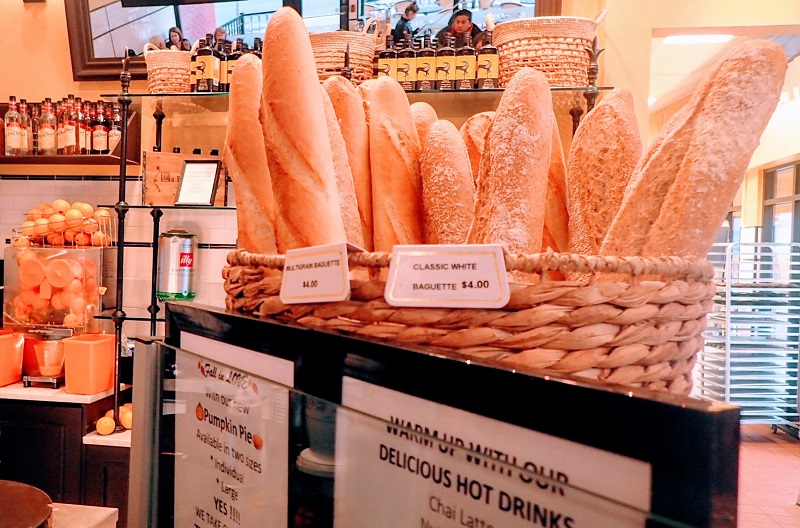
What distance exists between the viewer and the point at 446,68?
7.04 feet

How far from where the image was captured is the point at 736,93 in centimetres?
54

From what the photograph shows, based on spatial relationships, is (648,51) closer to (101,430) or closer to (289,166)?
(289,166)

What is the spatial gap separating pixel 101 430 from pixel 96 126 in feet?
4.54

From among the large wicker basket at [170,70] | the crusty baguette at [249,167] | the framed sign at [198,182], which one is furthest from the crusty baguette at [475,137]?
the large wicker basket at [170,70]

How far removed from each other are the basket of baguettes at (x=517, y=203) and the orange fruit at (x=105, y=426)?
1.98 meters

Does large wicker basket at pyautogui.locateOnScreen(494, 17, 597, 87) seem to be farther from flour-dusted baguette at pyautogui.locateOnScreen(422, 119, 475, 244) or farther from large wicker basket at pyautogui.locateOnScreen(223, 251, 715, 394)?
large wicker basket at pyautogui.locateOnScreen(223, 251, 715, 394)

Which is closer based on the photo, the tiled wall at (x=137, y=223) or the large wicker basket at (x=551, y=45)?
the large wicker basket at (x=551, y=45)

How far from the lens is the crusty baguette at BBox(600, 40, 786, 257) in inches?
20.3

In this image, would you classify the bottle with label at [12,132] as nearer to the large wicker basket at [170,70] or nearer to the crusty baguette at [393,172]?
the large wicker basket at [170,70]

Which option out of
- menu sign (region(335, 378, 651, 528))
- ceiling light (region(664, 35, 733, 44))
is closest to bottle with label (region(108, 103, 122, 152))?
menu sign (region(335, 378, 651, 528))

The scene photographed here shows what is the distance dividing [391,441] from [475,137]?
69 cm

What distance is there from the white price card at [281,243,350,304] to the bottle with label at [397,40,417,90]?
187 centimetres

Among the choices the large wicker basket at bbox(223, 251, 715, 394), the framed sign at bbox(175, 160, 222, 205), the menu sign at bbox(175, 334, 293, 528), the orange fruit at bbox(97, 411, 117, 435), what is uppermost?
the framed sign at bbox(175, 160, 222, 205)

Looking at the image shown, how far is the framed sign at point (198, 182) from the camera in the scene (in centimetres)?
236
